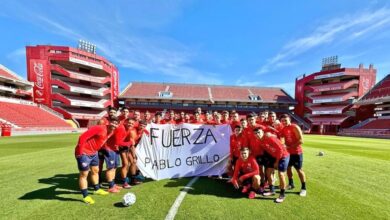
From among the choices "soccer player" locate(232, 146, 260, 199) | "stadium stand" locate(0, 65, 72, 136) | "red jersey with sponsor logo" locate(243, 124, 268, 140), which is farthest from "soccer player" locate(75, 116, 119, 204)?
"stadium stand" locate(0, 65, 72, 136)

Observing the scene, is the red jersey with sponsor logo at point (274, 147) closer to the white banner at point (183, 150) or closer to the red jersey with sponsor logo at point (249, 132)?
the red jersey with sponsor logo at point (249, 132)

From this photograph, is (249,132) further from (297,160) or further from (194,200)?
(194,200)

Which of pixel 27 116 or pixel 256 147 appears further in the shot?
pixel 27 116

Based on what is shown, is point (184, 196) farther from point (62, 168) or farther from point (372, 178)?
point (372, 178)

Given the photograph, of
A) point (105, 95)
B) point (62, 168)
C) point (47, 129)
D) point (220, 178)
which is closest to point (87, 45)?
point (105, 95)

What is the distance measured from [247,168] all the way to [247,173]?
0.42ft

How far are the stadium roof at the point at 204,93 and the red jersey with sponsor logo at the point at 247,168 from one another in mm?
46970

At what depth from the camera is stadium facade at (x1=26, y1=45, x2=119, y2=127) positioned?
42.4 meters

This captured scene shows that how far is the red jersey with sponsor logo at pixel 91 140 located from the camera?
4477 millimetres

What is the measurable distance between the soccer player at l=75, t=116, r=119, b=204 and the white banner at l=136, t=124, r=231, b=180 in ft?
4.58

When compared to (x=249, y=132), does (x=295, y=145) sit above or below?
below

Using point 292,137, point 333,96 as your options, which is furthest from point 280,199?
point 333,96

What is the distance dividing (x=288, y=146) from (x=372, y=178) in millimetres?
4160

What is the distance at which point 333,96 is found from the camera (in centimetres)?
5159
